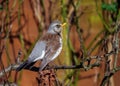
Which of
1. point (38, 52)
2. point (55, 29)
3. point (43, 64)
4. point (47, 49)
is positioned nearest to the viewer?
point (43, 64)

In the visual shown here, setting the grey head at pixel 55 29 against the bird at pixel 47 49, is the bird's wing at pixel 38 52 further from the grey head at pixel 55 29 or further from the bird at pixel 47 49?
the grey head at pixel 55 29

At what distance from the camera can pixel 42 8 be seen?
21.1 ft

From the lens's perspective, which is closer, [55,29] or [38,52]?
[38,52]

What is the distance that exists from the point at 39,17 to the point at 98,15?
79 cm

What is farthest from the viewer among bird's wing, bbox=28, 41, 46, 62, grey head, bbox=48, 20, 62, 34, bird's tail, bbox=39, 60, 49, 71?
grey head, bbox=48, 20, 62, 34

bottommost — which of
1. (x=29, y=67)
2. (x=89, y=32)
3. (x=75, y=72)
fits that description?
(x=75, y=72)

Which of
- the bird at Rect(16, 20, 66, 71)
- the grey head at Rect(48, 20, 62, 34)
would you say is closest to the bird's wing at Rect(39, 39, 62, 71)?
the bird at Rect(16, 20, 66, 71)

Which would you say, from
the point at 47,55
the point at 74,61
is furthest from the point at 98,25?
the point at 47,55

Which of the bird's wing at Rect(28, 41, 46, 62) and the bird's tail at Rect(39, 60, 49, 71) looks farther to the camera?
the bird's wing at Rect(28, 41, 46, 62)

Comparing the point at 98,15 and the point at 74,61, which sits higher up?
the point at 98,15

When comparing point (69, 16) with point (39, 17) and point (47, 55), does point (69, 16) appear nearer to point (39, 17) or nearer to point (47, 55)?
point (39, 17)

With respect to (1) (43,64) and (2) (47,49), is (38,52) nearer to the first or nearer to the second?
(2) (47,49)

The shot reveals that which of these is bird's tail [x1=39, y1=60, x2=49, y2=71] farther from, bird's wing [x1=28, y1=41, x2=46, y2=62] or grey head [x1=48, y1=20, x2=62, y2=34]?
grey head [x1=48, y1=20, x2=62, y2=34]

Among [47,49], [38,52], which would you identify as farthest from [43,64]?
[47,49]
